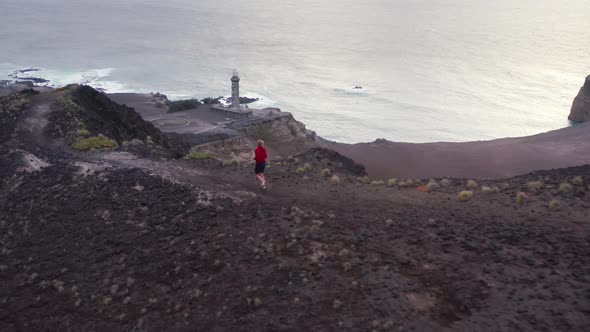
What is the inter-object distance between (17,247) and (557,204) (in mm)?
11591

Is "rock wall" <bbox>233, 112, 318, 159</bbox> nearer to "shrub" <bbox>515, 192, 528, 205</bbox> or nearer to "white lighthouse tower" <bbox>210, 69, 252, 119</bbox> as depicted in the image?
"white lighthouse tower" <bbox>210, 69, 252, 119</bbox>

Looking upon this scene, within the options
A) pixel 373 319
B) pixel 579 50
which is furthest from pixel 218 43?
pixel 373 319

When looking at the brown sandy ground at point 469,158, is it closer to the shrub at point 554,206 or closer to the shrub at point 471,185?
the shrub at point 471,185

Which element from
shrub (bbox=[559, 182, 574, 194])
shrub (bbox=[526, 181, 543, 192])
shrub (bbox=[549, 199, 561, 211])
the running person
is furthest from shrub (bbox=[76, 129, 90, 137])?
shrub (bbox=[559, 182, 574, 194])

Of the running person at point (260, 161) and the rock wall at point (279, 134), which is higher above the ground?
the rock wall at point (279, 134)

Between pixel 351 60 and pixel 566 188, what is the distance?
6983 cm

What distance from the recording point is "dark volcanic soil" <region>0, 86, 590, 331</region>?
→ 27.8ft

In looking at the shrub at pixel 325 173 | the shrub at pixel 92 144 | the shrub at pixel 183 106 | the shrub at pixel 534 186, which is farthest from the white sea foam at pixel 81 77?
the shrub at pixel 534 186

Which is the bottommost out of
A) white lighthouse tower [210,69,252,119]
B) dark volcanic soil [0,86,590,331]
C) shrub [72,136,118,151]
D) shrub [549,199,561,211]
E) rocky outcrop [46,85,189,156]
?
dark volcanic soil [0,86,590,331]

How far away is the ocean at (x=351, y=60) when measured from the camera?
56719 millimetres

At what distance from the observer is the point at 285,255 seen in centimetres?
1002

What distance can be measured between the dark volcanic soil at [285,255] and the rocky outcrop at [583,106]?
44730mm

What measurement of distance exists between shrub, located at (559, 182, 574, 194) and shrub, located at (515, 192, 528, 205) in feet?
2.88

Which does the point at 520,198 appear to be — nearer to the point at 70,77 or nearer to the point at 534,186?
the point at 534,186
